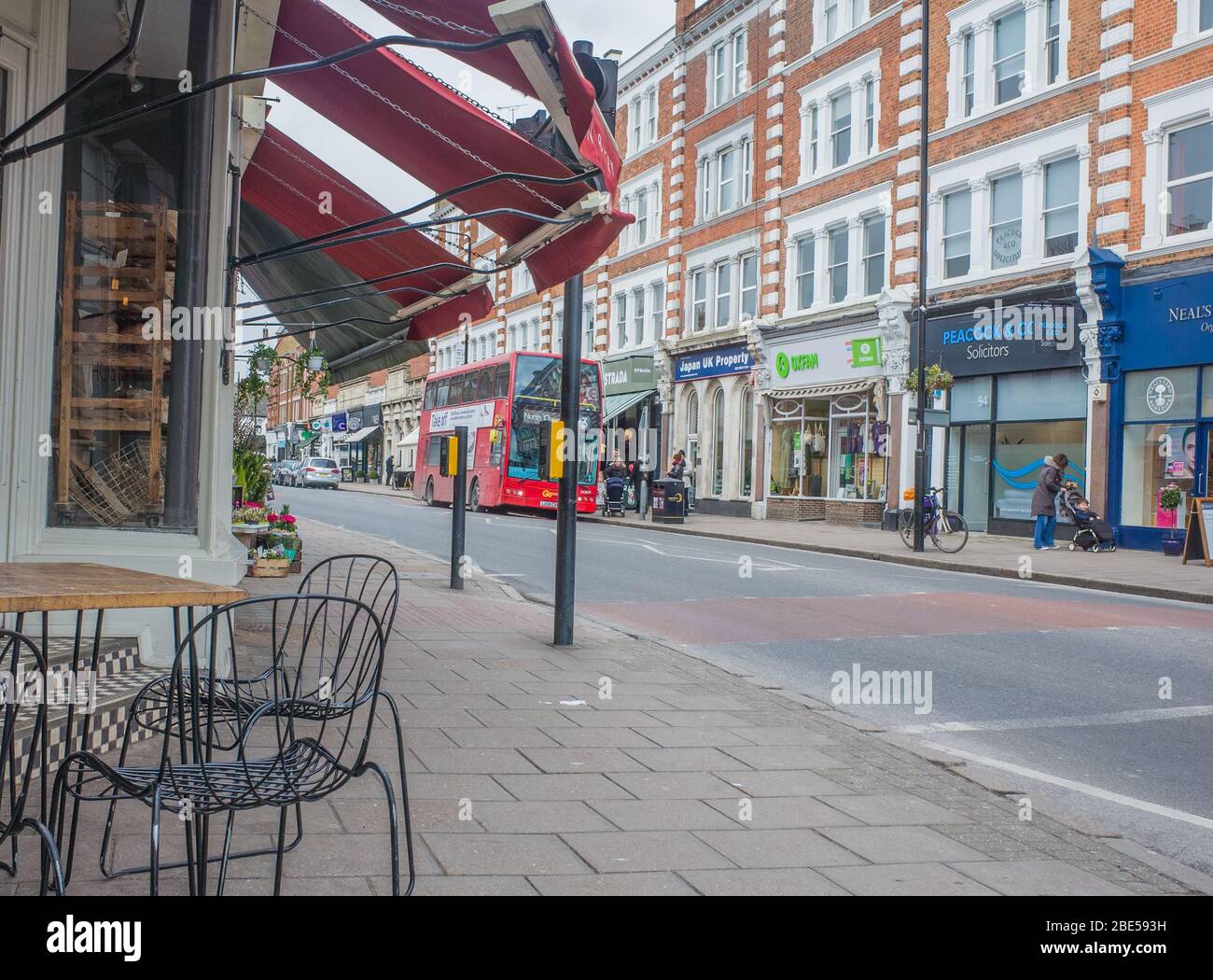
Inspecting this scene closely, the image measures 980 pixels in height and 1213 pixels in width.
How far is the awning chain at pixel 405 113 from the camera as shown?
6.57 m

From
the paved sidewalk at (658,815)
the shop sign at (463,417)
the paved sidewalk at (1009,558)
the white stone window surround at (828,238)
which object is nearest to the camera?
the paved sidewalk at (658,815)

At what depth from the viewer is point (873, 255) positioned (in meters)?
28.9

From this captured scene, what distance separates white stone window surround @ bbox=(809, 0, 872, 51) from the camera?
97.2 ft

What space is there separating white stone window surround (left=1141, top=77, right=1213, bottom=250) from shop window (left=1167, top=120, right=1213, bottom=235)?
0.10 metres

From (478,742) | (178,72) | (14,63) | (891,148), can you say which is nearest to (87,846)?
(478,742)

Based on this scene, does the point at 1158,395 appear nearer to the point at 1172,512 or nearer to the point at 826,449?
the point at 1172,512

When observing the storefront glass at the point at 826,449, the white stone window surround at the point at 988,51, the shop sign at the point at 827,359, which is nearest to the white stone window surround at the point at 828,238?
the shop sign at the point at 827,359

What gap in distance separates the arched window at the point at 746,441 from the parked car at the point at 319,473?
28.0 meters

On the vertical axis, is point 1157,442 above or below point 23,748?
above

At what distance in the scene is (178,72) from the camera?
6.58 metres

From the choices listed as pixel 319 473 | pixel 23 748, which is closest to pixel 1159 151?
pixel 23 748

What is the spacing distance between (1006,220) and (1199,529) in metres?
8.86

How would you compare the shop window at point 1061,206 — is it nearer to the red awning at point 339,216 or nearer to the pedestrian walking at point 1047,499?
the pedestrian walking at point 1047,499

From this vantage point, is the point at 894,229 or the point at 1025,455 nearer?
the point at 1025,455
